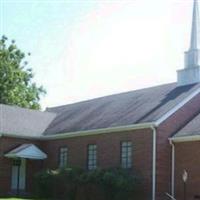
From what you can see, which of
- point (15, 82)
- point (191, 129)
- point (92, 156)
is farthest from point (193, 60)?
point (15, 82)

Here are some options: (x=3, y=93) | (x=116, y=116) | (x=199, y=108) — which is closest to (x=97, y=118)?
(x=116, y=116)

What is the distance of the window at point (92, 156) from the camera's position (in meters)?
30.5

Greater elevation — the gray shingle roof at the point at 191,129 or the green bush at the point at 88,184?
the gray shingle roof at the point at 191,129

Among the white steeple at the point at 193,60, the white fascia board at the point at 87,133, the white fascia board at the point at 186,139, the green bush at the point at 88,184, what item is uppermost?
the white steeple at the point at 193,60

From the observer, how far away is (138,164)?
2742 cm

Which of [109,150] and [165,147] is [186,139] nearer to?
[165,147]

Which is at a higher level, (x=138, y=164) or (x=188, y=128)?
(x=188, y=128)

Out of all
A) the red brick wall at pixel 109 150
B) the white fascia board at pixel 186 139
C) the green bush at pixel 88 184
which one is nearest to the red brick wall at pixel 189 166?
the white fascia board at pixel 186 139

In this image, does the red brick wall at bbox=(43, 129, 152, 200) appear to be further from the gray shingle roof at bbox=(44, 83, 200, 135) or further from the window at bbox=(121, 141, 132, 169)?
the gray shingle roof at bbox=(44, 83, 200, 135)

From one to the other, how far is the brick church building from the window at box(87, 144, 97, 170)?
58mm

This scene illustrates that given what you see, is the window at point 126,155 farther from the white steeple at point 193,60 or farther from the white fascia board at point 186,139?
the white steeple at point 193,60

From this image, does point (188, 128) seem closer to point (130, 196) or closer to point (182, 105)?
point (182, 105)

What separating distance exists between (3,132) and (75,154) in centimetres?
465

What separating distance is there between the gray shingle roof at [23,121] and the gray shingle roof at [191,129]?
428 inches
